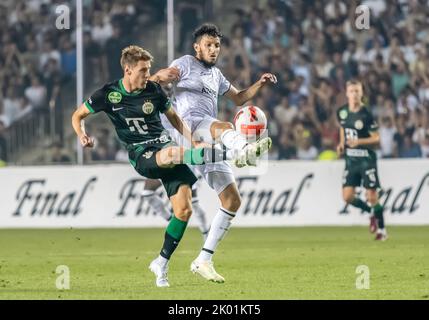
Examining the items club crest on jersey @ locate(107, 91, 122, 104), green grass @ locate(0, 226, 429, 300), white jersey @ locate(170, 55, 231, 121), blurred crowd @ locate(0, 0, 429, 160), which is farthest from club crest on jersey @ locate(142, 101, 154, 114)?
Answer: blurred crowd @ locate(0, 0, 429, 160)

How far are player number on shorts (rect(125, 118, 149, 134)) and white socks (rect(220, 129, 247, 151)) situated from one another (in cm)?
78

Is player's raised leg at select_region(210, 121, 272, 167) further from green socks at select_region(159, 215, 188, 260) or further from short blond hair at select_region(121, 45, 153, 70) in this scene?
short blond hair at select_region(121, 45, 153, 70)

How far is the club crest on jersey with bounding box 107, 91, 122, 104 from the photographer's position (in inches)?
402

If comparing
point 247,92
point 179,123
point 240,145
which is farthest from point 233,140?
point 247,92

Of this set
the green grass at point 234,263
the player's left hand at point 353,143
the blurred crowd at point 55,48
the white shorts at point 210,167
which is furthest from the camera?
the blurred crowd at point 55,48

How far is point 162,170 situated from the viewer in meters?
10.1

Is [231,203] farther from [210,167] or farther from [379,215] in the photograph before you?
[379,215]

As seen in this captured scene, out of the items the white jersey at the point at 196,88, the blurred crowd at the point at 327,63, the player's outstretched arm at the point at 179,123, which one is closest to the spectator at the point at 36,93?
the blurred crowd at the point at 327,63

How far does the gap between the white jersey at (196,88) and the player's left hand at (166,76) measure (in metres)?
0.24

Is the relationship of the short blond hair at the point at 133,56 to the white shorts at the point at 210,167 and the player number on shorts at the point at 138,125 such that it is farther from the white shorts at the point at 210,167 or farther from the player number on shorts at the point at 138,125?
the white shorts at the point at 210,167

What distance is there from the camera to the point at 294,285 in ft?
32.9

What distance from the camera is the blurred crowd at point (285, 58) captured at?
782 inches

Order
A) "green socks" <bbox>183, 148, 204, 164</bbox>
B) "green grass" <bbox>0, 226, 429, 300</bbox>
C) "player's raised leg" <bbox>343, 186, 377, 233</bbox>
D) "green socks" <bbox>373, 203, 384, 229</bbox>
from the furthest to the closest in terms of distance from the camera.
A: 1. "player's raised leg" <bbox>343, 186, 377, 233</bbox>
2. "green socks" <bbox>373, 203, 384, 229</bbox>
3. "green socks" <bbox>183, 148, 204, 164</bbox>
4. "green grass" <bbox>0, 226, 429, 300</bbox>
